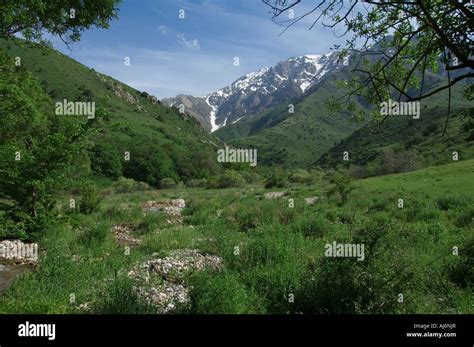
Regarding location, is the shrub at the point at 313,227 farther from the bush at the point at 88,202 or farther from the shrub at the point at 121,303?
the bush at the point at 88,202

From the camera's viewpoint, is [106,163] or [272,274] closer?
[272,274]

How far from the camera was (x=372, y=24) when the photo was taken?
626 centimetres

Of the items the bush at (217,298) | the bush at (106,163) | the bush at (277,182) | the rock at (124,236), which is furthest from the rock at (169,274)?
the bush at (106,163)

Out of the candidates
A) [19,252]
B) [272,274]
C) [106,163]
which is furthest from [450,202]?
[106,163]

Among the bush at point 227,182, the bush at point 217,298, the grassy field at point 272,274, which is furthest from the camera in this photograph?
the bush at point 227,182

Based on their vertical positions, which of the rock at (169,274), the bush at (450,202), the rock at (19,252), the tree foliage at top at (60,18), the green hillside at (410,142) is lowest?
the rock at (169,274)

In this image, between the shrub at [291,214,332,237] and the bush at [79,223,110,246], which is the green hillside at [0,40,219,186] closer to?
the bush at [79,223,110,246]

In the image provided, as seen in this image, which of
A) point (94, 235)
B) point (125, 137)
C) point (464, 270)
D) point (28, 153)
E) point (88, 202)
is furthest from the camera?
point (125, 137)

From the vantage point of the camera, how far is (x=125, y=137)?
12675 centimetres

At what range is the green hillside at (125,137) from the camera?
107 m

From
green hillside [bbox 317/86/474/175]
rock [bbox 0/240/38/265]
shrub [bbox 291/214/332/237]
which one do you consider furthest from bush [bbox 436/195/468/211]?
green hillside [bbox 317/86/474/175]

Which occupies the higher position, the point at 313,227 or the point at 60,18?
the point at 60,18

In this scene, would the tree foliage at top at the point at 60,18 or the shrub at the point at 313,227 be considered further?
the shrub at the point at 313,227

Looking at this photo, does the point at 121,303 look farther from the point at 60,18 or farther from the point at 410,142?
the point at 410,142
